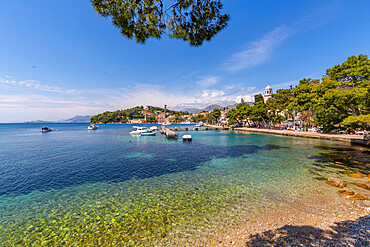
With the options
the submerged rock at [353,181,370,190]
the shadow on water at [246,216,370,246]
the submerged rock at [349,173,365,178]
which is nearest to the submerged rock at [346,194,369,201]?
the submerged rock at [353,181,370,190]

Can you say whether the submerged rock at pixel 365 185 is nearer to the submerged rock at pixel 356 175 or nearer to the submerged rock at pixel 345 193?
the submerged rock at pixel 345 193

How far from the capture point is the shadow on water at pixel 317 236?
5706 millimetres

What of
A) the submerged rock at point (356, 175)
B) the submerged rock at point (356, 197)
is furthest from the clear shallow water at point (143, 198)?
the submerged rock at point (356, 197)

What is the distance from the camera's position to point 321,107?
20.6 metres

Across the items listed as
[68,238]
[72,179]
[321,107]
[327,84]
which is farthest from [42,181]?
[327,84]

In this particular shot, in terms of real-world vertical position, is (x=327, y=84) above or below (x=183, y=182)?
above

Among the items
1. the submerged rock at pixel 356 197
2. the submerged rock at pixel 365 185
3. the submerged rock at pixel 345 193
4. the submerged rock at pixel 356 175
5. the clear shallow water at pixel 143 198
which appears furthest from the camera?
the submerged rock at pixel 356 175

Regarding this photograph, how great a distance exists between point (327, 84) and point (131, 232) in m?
28.7

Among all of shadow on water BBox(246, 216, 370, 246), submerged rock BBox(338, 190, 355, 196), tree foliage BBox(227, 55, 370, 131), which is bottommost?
submerged rock BBox(338, 190, 355, 196)

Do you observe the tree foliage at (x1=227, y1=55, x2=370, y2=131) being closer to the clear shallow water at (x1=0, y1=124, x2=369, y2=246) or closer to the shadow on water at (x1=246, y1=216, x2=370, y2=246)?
the clear shallow water at (x1=0, y1=124, x2=369, y2=246)

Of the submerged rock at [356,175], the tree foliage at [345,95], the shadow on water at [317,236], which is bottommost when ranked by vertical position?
the submerged rock at [356,175]

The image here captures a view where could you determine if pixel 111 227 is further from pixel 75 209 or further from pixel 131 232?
pixel 75 209

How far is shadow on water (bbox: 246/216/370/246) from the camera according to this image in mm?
5706

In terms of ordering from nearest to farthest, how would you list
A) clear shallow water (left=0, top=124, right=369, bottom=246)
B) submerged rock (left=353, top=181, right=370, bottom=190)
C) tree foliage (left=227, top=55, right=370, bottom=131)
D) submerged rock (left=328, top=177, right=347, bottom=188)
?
clear shallow water (left=0, top=124, right=369, bottom=246) → submerged rock (left=353, top=181, right=370, bottom=190) → submerged rock (left=328, top=177, right=347, bottom=188) → tree foliage (left=227, top=55, right=370, bottom=131)
